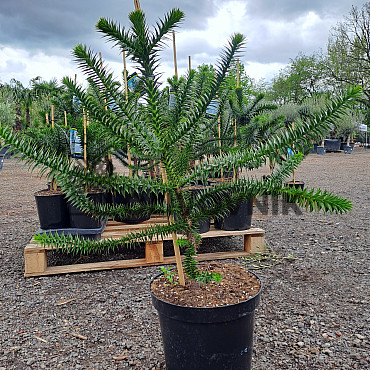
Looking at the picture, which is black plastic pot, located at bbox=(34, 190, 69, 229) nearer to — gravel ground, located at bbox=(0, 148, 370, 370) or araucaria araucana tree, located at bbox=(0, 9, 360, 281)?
gravel ground, located at bbox=(0, 148, 370, 370)

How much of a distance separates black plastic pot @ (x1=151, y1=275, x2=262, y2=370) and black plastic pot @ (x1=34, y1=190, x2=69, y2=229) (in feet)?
6.63

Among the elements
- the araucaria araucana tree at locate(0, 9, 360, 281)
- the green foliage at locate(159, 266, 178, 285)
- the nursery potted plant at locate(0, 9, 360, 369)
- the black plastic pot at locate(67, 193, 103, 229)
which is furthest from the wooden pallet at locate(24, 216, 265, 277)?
the araucaria araucana tree at locate(0, 9, 360, 281)

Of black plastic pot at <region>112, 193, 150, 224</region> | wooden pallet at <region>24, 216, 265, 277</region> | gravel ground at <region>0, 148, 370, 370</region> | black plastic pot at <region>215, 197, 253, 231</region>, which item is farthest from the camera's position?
black plastic pot at <region>112, 193, 150, 224</region>

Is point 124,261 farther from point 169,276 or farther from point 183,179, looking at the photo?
point 183,179

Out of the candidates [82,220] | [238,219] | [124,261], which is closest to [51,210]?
[82,220]

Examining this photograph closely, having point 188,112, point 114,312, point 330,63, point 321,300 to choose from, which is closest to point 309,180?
point 321,300

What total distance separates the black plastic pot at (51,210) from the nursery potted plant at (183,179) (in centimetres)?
184

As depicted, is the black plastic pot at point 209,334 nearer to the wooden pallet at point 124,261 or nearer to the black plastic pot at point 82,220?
the wooden pallet at point 124,261

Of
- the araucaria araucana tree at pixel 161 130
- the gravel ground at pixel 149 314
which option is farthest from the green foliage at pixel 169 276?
the gravel ground at pixel 149 314

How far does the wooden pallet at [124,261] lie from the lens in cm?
321

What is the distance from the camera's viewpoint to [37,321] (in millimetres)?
2488

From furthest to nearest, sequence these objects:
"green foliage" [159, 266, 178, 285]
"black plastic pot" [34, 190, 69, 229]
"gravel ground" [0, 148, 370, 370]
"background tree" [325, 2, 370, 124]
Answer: "background tree" [325, 2, 370, 124]
"black plastic pot" [34, 190, 69, 229]
"gravel ground" [0, 148, 370, 370]
"green foliage" [159, 266, 178, 285]

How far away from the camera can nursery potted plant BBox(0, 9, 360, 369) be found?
139cm

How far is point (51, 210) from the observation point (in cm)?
347
